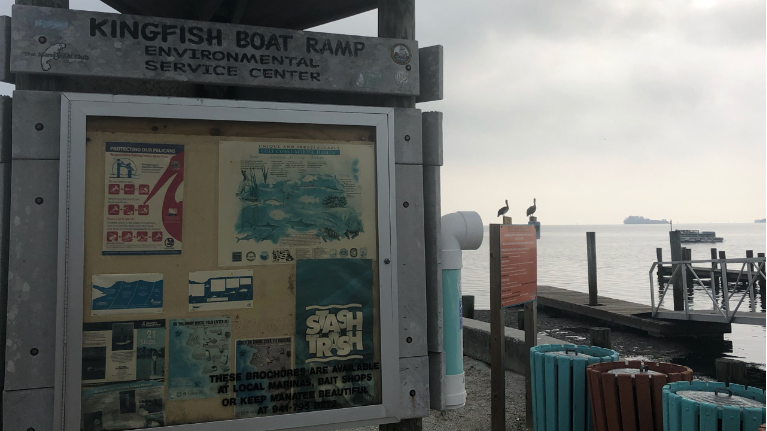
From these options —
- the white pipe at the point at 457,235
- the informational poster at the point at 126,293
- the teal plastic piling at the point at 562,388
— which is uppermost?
the white pipe at the point at 457,235

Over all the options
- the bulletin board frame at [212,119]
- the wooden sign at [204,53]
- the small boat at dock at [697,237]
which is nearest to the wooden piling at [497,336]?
the bulletin board frame at [212,119]

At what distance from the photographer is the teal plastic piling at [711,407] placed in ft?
10.5

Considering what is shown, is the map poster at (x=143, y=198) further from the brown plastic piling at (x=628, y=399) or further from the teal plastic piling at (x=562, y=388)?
the teal plastic piling at (x=562, y=388)

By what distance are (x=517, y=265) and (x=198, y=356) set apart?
12.6ft

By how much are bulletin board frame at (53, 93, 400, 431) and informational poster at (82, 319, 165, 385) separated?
5 cm

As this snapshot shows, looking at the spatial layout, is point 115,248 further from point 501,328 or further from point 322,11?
point 501,328

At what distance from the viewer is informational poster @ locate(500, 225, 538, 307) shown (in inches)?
213

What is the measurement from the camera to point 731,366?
4562 mm

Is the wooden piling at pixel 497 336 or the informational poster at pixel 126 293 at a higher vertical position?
the informational poster at pixel 126 293

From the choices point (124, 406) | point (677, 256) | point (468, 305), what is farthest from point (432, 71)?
point (677, 256)

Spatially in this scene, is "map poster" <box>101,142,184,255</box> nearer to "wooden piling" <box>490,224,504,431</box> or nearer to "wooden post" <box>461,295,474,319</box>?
"wooden piling" <box>490,224,504,431</box>

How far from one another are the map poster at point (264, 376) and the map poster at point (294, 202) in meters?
0.42

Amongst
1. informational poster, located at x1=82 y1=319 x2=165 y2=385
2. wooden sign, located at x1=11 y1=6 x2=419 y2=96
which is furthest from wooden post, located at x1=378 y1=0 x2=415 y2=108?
informational poster, located at x1=82 y1=319 x2=165 y2=385

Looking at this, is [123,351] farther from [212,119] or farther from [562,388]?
[562,388]
